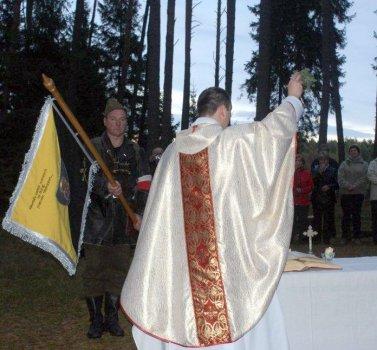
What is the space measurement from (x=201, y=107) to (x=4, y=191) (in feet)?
49.2

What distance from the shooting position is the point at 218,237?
4246mm

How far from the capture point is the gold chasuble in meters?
4.16

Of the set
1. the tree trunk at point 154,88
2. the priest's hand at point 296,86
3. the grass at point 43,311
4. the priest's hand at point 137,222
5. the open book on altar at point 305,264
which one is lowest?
the grass at point 43,311

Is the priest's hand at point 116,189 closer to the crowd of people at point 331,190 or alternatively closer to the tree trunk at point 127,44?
the crowd of people at point 331,190

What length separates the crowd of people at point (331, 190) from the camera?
41.0ft

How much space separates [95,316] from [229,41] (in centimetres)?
2155

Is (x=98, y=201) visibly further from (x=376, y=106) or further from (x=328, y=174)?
(x=376, y=106)

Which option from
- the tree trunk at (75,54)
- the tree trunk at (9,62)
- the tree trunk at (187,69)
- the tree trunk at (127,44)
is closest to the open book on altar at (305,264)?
the tree trunk at (75,54)

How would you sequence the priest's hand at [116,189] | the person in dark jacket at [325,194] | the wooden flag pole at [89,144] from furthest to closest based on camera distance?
the person in dark jacket at [325,194], the priest's hand at [116,189], the wooden flag pole at [89,144]

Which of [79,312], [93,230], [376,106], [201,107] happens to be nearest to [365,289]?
[201,107]

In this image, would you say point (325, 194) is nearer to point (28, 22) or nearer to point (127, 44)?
point (28, 22)

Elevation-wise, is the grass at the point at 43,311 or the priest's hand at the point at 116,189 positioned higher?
the priest's hand at the point at 116,189

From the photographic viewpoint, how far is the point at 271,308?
4.30 metres

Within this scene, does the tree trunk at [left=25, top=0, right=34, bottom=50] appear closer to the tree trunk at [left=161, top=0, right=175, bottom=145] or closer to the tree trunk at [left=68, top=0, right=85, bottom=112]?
the tree trunk at [left=68, top=0, right=85, bottom=112]
